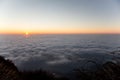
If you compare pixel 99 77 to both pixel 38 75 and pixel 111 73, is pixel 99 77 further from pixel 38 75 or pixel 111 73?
pixel 38 75

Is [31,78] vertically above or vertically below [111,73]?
below

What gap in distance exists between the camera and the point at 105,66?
8375mm

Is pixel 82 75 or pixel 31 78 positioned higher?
pixel 82 75

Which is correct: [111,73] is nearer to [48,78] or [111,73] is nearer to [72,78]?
[48,78]

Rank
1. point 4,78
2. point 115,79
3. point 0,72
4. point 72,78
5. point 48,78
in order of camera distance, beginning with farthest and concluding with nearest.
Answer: point 72,78, point 48,78, point 0,72, point 4,78, point 115,79

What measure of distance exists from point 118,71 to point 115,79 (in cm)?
74

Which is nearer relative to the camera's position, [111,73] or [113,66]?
[111,73]

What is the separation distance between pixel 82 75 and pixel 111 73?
139 cm

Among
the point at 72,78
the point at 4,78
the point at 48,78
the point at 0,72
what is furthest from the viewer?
the point at 72,78

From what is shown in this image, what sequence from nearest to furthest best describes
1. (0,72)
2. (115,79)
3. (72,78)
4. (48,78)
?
(115,79)
(0,72)
(48,78)
(72,78)

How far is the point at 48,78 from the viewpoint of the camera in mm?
14297

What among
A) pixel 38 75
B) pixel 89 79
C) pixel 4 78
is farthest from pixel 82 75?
pixel 38 75

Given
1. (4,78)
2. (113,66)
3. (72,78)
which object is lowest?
(72,78)

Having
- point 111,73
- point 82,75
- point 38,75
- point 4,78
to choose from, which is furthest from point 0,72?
point 38,75
